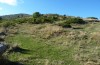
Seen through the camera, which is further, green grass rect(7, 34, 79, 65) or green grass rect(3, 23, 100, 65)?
green grass rect(3, 23, 100, 65)

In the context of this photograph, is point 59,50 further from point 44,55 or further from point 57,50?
point 44,55

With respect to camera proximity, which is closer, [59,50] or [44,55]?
[44,55]

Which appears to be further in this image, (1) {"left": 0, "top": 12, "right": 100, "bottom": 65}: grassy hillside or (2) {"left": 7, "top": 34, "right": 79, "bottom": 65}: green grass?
(1) {"left": 0, "top": 12, "right": 100, "bottom": 65}: grassy hillside

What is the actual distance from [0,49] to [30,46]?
6.14 metres

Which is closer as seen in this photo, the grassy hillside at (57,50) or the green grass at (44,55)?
the green grass at (44,55)

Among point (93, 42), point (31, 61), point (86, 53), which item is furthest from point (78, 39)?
point (31, 61)

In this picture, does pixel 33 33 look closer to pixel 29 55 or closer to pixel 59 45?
pixel 59 45

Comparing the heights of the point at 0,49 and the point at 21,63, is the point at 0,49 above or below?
above

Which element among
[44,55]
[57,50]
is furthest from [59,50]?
[44,55]

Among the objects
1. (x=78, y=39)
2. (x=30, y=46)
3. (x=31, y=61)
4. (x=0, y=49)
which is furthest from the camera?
(x=78, y=39)

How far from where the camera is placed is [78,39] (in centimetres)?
2144

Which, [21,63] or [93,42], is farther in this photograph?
[93,42]

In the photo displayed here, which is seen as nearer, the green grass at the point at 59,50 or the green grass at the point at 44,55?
the green grass at the point at 44,55

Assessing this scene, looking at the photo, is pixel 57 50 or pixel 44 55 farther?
pixel 57 50
